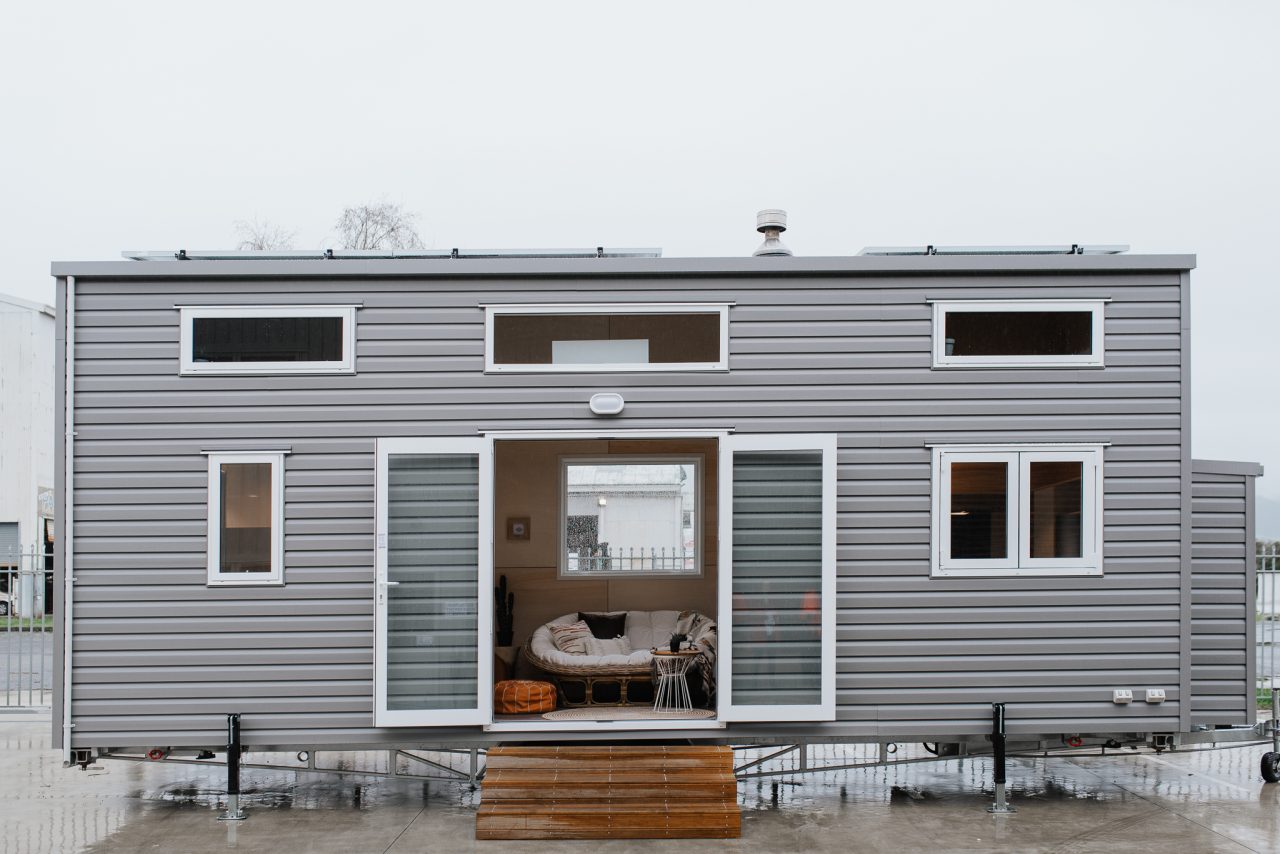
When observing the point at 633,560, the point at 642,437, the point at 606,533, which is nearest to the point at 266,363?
the point at 642,437

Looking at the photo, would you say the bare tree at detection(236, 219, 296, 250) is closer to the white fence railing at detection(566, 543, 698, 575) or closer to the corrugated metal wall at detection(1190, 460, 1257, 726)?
the white fence railing at detection(566, 543, 698, 575)

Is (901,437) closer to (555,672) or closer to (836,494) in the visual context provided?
(836,494)

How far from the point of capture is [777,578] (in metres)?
6.58

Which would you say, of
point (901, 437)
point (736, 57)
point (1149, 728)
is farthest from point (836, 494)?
point (736, 57)

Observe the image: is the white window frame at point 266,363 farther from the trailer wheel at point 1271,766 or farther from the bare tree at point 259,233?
the bare tree at point 259,233

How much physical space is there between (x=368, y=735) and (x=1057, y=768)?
526cm

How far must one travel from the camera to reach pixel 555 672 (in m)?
7.69

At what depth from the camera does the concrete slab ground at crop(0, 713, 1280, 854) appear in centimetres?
611

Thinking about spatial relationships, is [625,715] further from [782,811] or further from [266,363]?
[266,363]

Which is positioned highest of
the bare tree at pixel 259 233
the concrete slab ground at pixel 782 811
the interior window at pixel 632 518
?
the bare tree at pixel 259 233

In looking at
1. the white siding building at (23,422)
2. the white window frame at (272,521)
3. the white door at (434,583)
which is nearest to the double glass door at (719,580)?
the white door at (434,583)

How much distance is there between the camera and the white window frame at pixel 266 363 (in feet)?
21.8

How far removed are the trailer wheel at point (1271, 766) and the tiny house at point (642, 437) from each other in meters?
1.39

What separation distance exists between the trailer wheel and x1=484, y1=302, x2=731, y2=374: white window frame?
4828mm
